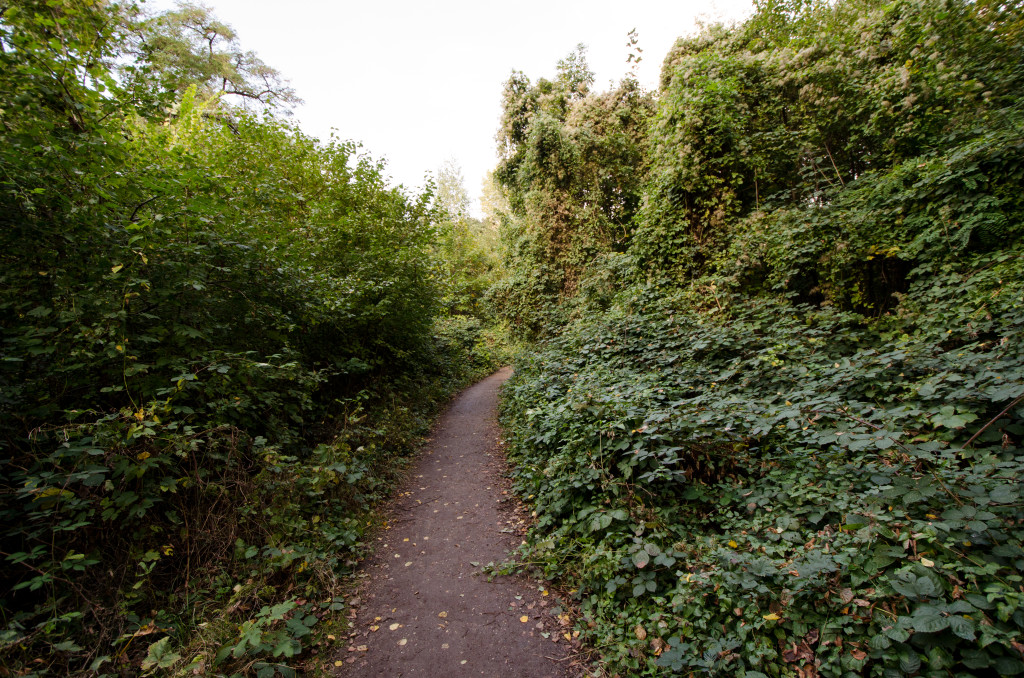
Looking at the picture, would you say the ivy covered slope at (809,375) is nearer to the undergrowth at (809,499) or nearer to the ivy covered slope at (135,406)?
the undergrowth at (809,499)

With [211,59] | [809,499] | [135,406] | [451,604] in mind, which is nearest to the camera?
[809,499]

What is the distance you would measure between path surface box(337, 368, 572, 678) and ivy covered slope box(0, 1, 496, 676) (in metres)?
0.52

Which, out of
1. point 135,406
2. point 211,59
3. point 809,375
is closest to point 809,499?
point 809,375

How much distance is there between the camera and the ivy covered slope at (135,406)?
290 cm

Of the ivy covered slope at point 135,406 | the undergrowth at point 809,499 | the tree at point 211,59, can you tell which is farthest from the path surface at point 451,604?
the tree at point 211,59

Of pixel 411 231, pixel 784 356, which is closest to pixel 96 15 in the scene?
pixel 411 231

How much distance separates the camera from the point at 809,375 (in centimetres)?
473

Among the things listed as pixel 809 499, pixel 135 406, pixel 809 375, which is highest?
pixel 135 406

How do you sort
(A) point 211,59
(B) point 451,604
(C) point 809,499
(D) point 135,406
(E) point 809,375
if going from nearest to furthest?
(C) point 809,499 → (D) point 135,406 → (B) point 451,604 → (E) point 809,375 → (A) point 211,59

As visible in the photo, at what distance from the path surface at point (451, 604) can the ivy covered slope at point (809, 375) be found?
44 cm

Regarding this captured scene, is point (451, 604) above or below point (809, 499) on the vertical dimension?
below

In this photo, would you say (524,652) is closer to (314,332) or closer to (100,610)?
(100,610)

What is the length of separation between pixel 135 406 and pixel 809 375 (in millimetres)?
7164

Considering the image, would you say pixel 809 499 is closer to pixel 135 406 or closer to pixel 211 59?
pixel 135 406
